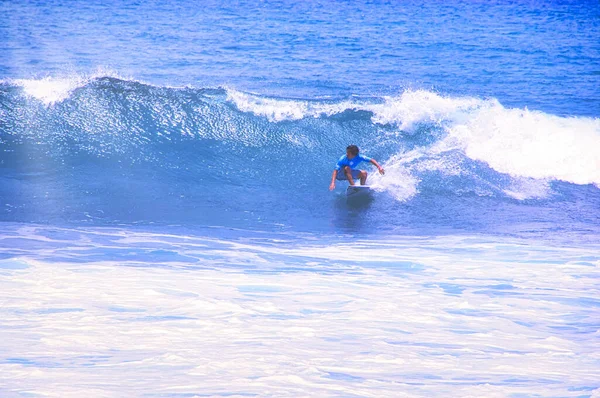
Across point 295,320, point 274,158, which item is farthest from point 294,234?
point 274,158

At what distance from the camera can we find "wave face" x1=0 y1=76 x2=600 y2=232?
985 centimetres

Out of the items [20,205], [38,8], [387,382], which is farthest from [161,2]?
[387,382]

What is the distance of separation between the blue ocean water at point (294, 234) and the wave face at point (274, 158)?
56 mm

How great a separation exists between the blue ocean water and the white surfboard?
0.62ft

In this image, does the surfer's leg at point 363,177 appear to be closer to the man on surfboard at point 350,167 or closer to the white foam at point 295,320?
the man on surfboard at point 350,167

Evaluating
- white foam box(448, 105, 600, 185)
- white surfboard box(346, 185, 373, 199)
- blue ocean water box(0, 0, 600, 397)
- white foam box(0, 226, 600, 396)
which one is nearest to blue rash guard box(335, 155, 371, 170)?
white surfboard box(346, 185, 373, 199)

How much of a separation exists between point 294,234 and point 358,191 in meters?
2.24

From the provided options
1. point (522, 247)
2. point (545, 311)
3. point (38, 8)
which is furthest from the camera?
point (38, 8)

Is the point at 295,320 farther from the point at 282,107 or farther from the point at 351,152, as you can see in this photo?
the point at 282,107

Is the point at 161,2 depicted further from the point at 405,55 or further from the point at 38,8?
the point at 405,55

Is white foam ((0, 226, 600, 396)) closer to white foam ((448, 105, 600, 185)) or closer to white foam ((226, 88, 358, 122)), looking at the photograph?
white foam ((448, 105, 600, 185))

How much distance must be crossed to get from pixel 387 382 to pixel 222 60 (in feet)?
67.7

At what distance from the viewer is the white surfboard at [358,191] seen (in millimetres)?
10641

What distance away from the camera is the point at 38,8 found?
131 feet
